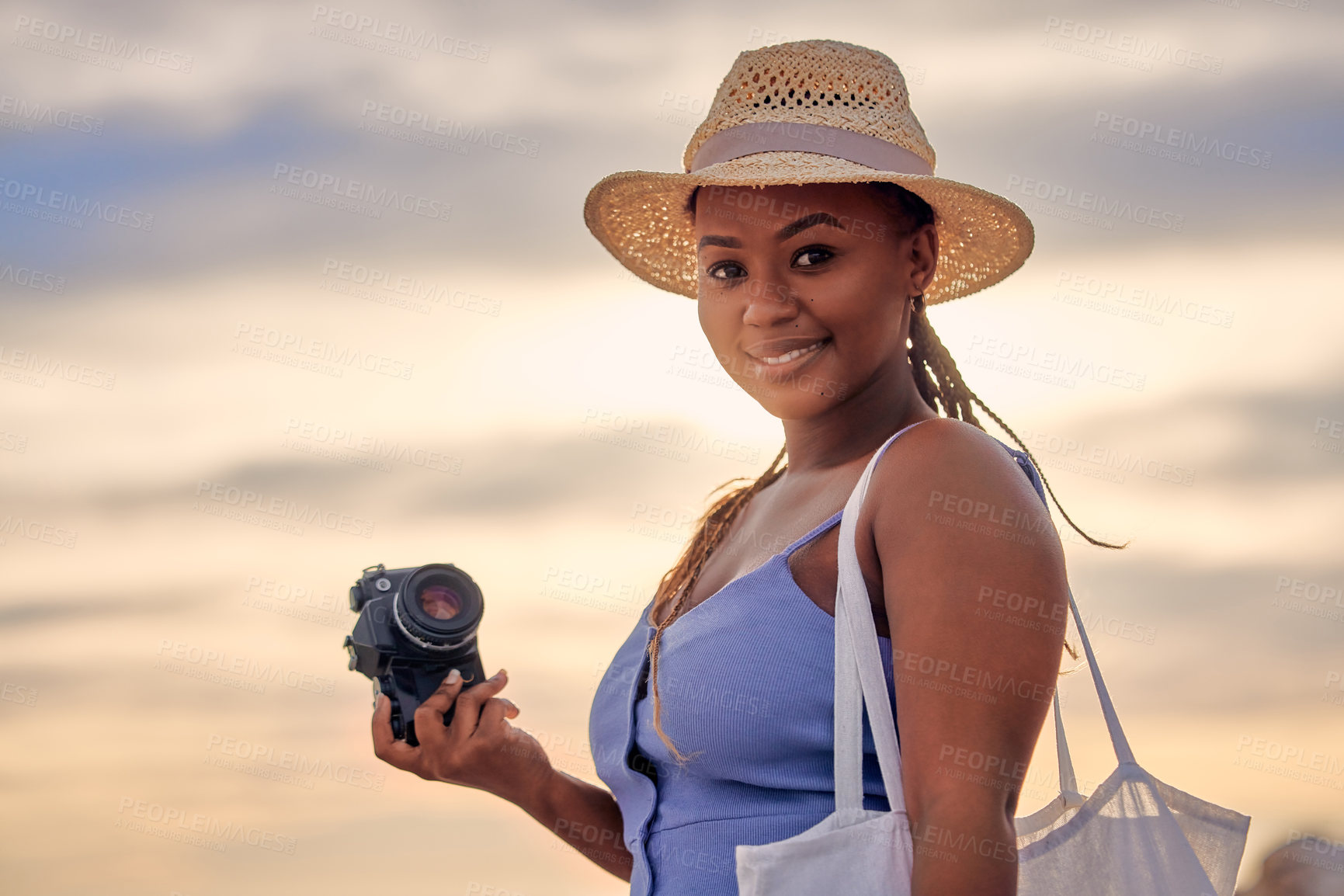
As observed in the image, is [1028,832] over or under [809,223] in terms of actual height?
under

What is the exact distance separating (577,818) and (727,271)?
1.29m

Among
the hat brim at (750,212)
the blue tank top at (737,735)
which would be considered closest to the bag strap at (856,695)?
the blue tank top at (737,735)

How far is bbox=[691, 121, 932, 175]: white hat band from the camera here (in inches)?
95.8

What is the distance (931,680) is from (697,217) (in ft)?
3.87

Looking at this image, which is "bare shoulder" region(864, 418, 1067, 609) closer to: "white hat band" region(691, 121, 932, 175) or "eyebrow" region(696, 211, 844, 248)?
"eyebrow" region(696, 211, 844, 248)

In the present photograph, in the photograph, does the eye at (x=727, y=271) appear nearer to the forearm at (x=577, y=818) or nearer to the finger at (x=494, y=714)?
the finger at (x=494, y=714)

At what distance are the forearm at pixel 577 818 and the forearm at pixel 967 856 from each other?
3.98ft

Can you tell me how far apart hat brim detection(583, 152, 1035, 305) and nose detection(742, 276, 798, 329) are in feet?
0.52

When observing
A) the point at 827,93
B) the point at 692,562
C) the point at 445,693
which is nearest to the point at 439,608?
the point at 445,693

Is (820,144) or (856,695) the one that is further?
(820,144)

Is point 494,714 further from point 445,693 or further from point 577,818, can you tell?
point 577,818

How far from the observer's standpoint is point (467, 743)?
8.82 feet

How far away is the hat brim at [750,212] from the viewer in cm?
237

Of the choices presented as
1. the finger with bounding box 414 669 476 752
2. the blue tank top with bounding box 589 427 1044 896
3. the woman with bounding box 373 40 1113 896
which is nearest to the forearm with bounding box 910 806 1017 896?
the woman with bounding box 373 40 1113 896
